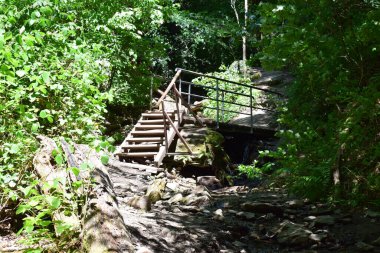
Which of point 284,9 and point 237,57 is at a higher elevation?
point 237,57

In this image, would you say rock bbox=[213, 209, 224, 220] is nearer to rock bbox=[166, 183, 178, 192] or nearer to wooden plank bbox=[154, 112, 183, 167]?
rock bbox=[166, 183, 178, 192]

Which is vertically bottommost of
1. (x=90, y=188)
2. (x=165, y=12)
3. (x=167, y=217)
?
(x=167, y=217)

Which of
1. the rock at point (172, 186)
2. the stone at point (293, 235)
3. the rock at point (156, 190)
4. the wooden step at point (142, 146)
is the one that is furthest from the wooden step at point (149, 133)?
the stone at point (293, 235)

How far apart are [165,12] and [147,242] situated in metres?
8.24

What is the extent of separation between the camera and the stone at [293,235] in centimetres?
392

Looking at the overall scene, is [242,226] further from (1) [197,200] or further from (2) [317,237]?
(1) [197,200]

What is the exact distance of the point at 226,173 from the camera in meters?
10.1

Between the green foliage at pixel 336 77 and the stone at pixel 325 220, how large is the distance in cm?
33

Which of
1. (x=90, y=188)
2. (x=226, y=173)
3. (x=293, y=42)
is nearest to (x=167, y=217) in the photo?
(x=90, y=188)

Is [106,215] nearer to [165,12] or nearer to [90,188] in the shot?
[90,188]

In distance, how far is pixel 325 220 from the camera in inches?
171

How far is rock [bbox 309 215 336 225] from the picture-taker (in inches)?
169

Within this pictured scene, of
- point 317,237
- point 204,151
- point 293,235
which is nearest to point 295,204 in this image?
point 293,235

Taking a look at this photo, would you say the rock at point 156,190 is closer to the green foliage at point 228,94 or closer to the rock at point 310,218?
the rock at point 310,218
